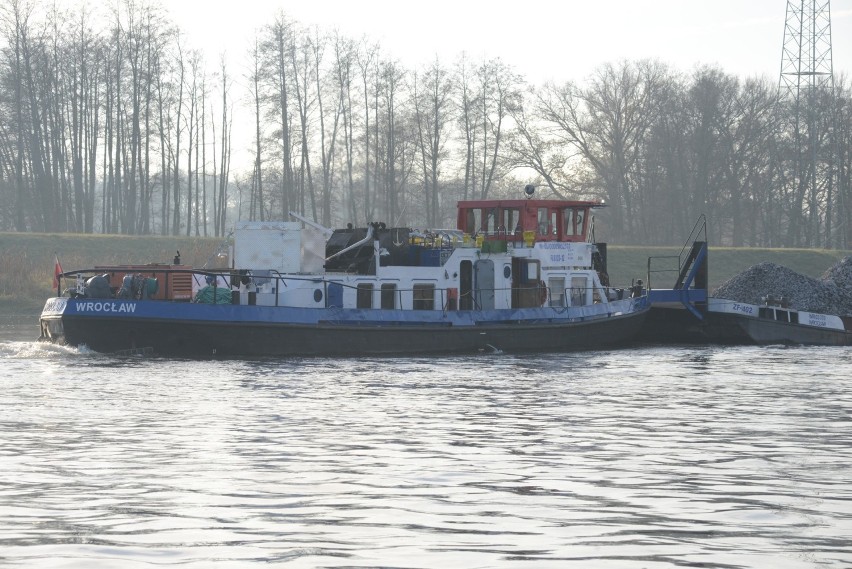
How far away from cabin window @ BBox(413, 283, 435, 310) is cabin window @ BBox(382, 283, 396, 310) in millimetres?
581

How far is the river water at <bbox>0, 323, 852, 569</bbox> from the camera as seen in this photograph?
9344 mm

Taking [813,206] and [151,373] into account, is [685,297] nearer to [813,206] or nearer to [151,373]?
[151,373]

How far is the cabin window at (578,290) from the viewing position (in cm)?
3372

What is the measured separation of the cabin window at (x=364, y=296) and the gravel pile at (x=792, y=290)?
1626 centimetres

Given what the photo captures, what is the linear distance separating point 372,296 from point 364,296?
0.65ft

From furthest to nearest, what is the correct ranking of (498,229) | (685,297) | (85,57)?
1. (85,57)
2. (685,297)
3. (498,229)

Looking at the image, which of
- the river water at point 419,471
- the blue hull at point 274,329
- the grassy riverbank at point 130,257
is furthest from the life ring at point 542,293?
the grassy riverbank at point 130,257

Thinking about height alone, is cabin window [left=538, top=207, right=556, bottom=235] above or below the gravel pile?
above

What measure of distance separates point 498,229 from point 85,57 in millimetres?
43333

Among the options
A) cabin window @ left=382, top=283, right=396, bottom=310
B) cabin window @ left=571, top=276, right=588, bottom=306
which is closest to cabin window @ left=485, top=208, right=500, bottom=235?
cabin window @ left=571, top=276, right=588, bottom=306

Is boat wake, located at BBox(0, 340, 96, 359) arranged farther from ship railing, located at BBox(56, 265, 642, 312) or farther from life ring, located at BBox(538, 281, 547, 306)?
life ring, located at BBox(538, 281, 547, 306)

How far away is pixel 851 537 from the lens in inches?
382

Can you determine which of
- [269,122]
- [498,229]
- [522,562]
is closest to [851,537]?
[522,562]

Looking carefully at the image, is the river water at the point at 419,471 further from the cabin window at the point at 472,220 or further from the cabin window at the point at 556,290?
the cabin window at the point at 472,220
